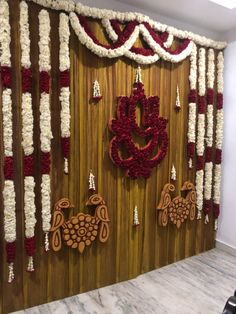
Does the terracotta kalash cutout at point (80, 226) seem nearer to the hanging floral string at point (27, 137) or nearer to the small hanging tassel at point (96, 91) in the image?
the hanging floral string at point (27, 137)

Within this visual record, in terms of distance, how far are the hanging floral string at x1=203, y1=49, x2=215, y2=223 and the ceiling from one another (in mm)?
273

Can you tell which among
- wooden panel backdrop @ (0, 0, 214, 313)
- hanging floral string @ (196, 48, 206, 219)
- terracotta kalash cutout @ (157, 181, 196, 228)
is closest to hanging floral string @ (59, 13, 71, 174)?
wooden panel backdrop @ (0, 0, 214, 313)

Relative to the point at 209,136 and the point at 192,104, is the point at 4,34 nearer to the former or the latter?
the point at 192,104

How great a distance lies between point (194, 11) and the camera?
8.14ft

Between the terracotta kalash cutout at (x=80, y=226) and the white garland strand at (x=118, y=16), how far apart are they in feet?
4.23

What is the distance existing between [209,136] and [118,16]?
1.44 meters

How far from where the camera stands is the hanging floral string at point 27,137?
6.08 feet

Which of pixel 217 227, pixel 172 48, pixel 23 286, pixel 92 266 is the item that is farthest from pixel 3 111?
pixel 217 227

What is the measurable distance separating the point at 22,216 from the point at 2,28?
122 centimetres

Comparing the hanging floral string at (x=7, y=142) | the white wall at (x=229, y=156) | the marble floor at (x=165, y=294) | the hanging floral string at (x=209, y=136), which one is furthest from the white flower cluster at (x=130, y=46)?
the marble floor at (x=165, y=294)

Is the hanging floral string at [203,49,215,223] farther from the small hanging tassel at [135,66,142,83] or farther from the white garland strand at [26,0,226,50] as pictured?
the small hanging tassel at [135,66,142,83]

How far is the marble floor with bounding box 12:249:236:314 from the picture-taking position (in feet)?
6.88

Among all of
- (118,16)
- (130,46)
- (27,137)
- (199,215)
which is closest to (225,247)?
(199,215)

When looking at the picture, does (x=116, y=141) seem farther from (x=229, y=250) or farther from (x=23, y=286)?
(x=229, y=250)
